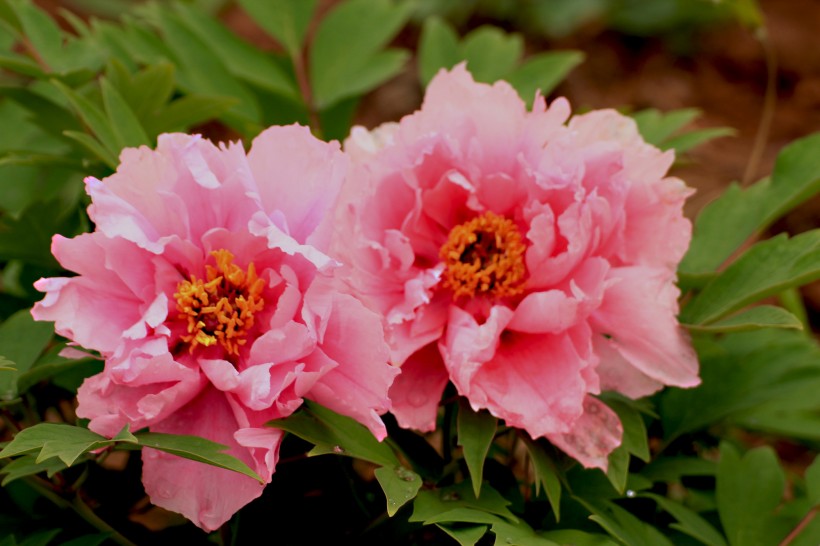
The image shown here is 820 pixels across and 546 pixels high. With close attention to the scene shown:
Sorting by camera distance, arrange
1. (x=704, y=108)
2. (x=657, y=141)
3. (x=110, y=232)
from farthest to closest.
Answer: (x=704, y=108) < (x=657, y=141) < (x=110, y=232)

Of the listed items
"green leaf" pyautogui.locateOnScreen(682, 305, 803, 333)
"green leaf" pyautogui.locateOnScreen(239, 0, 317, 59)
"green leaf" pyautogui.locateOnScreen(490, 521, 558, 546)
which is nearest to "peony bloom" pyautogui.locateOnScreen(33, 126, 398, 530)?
"green leaf" pyautogui.locateOnScreen(490, 521, 558, 546)

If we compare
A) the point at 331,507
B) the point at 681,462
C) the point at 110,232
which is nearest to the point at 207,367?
the point at 110,232

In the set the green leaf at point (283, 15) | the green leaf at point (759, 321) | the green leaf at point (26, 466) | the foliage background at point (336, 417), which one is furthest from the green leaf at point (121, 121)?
the green leaf at point (759, 321)

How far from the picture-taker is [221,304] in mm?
665

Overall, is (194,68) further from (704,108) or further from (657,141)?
(704,108)

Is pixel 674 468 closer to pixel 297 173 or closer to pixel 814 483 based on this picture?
pixel 814 483

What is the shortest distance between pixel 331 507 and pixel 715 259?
0.42 meters

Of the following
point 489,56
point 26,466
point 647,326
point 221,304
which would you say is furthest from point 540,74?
point 26,466

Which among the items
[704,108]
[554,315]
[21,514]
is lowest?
[704,108]

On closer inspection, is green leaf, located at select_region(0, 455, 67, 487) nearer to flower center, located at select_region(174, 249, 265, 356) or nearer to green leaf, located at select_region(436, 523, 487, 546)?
flower center, located at select_region(174, 249, 265, 356)

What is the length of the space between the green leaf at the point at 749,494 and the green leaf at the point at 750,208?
169 millimetres

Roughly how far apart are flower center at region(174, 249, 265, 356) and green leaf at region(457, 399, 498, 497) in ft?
0.56

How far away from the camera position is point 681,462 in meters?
0.85

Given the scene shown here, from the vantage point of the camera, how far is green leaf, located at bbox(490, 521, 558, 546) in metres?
0.64
